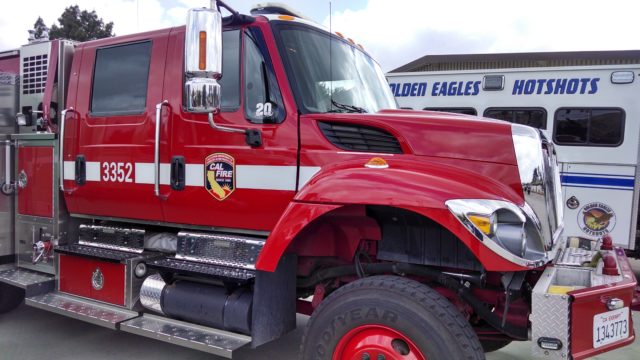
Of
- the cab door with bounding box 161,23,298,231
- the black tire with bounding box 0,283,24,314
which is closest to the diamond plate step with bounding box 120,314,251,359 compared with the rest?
the cab door with bounding box 161,23,298,231

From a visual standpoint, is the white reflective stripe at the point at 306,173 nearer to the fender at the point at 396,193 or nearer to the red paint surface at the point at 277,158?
the red paint surface at the point at 277,158

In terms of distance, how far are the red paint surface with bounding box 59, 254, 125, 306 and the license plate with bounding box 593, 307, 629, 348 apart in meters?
3.03

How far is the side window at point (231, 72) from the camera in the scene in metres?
3.43

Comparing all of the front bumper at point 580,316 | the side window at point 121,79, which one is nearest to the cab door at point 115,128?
the side window at point 121,79

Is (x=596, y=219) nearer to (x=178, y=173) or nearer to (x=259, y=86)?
(x=259, y=86)

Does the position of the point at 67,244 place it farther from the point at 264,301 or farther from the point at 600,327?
the point at 600,327

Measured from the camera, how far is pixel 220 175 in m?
3.48

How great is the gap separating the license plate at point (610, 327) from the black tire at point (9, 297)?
4.87 m

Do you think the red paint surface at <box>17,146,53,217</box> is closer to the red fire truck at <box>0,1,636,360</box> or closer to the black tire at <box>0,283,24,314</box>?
the red fire truck at <box>0,1,636,360</box>

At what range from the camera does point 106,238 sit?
419 cm

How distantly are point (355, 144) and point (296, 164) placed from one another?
0.40 metres

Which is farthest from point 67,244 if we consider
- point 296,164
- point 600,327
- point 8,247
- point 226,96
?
point 600,327

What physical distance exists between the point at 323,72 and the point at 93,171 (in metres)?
2.01

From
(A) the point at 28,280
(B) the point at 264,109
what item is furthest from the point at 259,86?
(A) the point at 28,280
